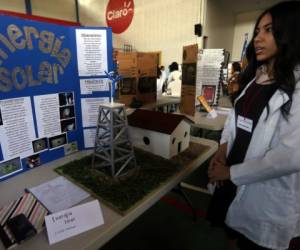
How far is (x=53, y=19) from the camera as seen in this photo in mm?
6203

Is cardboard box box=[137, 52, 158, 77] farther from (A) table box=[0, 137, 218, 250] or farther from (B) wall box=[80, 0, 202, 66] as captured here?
(B) wall box=[80, 0, 202, 66]

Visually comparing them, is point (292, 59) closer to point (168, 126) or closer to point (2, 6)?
point (168, 126)

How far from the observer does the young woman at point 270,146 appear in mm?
726

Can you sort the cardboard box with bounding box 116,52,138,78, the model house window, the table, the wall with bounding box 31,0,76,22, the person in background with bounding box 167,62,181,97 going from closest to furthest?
the table
the model house window
the cardboard box with bounding box 116,52,138,78
the person in background with bounding box 167,62,181,97
the wall with bounding box 31,0,76,22

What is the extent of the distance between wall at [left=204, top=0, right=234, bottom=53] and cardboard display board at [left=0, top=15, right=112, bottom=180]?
14.3 feet

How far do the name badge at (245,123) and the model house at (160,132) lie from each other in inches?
12.3

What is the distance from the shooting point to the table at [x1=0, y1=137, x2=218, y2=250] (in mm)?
614

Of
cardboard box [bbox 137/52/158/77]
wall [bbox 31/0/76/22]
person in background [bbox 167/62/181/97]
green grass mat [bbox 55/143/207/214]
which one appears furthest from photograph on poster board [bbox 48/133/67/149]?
wall [bbox 31/0/76/22]

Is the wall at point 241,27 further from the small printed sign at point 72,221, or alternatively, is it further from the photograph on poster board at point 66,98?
the small printed sign at point 72,221

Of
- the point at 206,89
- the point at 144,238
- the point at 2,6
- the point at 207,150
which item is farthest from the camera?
the point at 2,6

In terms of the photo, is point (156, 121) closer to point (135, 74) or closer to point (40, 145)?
point (40, 145)

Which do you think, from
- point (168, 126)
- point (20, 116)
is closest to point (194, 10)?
point (168, 126)

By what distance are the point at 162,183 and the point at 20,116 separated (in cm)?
69

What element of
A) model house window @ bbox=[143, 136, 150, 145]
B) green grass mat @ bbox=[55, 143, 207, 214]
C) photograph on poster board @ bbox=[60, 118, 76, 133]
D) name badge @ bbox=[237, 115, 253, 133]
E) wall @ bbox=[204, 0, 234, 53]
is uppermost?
wall @ bbox=[204, 0, 234, 53]
